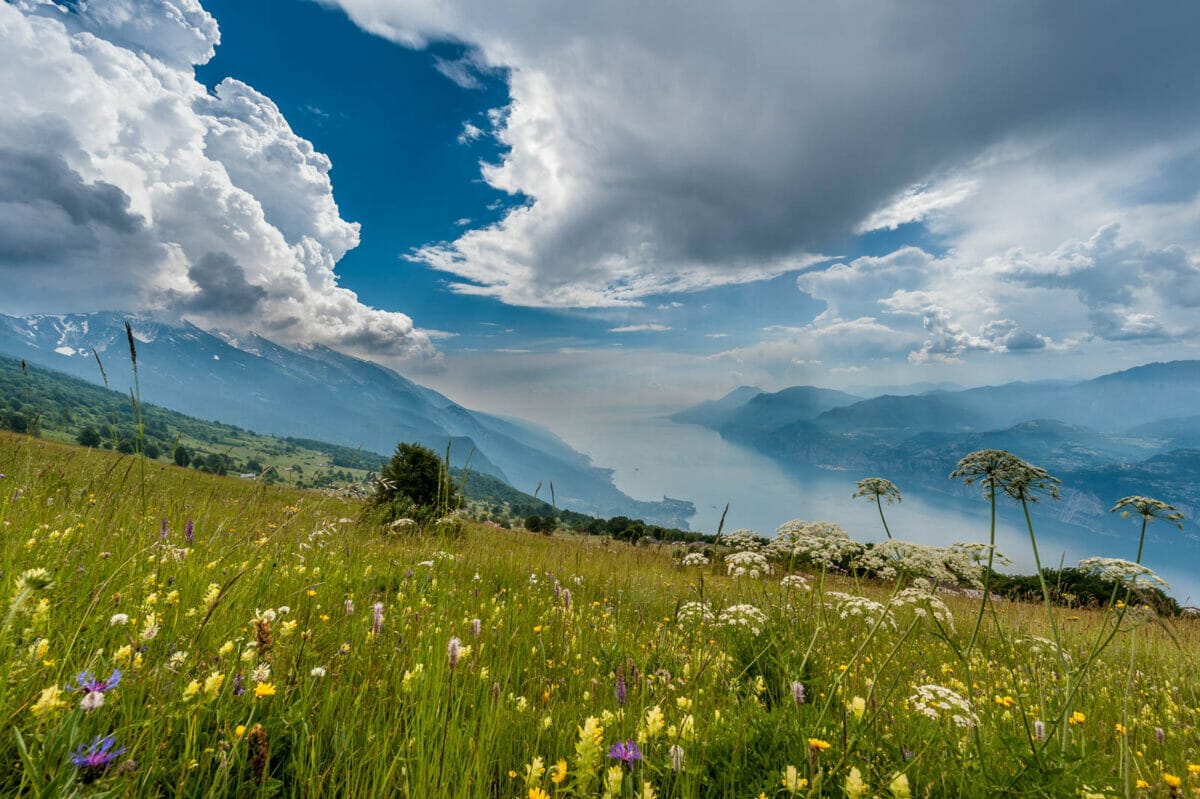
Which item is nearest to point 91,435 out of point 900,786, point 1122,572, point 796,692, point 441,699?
point 441,699

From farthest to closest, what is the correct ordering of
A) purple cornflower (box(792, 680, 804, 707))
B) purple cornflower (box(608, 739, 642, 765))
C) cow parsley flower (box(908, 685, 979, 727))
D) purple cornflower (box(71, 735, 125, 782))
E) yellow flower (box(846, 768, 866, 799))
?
cow parsley flower (box(908, 685, 979, 727)) < purple cornflower (box(792, 680, 804, 707)) < purple cornflower (box(608, 739, 642, 765)) < yellow flower (box(846, 768, 866, 799)) < purple cornflower (box(71, 735, 125, 782))

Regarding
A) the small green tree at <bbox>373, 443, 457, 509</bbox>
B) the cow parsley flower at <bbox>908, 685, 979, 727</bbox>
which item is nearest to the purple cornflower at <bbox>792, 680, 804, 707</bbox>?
the cow parsley flower at <bbox>908, 685, 979, 727</bbox>

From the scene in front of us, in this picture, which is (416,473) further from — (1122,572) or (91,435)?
(1122,572)

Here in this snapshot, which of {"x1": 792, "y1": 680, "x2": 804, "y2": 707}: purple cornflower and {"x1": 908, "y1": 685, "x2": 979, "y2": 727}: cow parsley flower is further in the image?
{"x1": 908, "y1": 685, "x2": 979, "y2": 727}: cow parsley flower

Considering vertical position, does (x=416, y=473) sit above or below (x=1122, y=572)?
below

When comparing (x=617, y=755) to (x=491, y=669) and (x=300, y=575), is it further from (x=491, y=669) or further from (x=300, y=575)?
(x=300, y=575)

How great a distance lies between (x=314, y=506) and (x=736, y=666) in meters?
8.48

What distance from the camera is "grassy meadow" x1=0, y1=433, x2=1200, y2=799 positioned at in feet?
6.29

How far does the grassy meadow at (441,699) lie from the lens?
6.29 ft

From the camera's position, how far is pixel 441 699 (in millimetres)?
2693

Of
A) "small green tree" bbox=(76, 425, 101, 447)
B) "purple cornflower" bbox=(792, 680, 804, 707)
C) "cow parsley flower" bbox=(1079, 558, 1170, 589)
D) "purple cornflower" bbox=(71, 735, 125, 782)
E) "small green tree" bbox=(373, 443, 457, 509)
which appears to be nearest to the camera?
"purple cornflower" bbox=(71, 735, 125, 782)

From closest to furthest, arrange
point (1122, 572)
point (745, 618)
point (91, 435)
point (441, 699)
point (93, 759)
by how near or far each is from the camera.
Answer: point (93, 759), point (441, 699), point (1122, 572), point (745, 618), point (91, 435)

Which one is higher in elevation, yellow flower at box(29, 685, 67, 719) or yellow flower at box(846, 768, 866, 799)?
yellow flower at box(29, 685, 67, 719)

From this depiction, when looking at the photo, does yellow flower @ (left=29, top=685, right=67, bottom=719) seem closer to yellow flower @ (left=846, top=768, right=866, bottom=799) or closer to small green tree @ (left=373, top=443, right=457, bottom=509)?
yellow flower @ (left=846, top=768, right=866, bottom=799)
